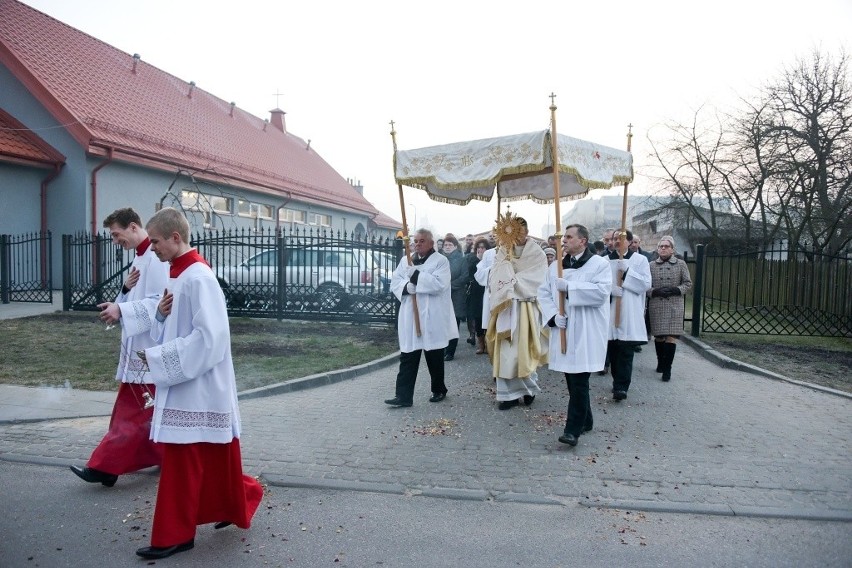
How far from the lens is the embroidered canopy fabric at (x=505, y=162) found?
6980mm

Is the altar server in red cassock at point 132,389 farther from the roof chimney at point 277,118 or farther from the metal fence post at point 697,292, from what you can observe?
the roof chimney at point 277,118

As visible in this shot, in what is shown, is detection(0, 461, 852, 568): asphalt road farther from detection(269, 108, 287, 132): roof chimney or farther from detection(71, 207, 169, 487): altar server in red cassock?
detection(269, 108, 287, 132): roof chimney

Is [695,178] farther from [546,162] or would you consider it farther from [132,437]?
[132,437]

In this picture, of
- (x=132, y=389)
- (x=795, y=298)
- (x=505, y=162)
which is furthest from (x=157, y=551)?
(x=795, y=298)

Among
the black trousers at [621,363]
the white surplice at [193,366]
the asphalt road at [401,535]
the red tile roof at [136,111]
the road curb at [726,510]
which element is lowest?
the asphalt road at [401,535]

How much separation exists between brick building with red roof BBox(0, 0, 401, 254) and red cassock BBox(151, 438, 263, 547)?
16053 mm

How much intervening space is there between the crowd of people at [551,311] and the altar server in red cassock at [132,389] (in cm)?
305

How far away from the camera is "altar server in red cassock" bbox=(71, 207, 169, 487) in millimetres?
4719

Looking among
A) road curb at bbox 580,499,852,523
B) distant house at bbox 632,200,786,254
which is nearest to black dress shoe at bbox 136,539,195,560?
road curb at bbox 580,499,852,523

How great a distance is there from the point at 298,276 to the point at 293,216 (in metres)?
15.3

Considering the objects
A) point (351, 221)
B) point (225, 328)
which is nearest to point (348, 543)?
point (225, 328)

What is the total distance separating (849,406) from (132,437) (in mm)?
7611

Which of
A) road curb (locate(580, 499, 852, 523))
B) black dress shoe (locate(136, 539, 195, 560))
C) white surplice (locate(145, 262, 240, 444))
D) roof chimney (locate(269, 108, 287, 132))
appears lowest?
road curb (locate(580, 499, 852, 523))

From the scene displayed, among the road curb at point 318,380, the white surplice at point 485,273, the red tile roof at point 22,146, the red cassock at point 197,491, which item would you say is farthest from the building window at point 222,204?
the red cassock at point 197,491
